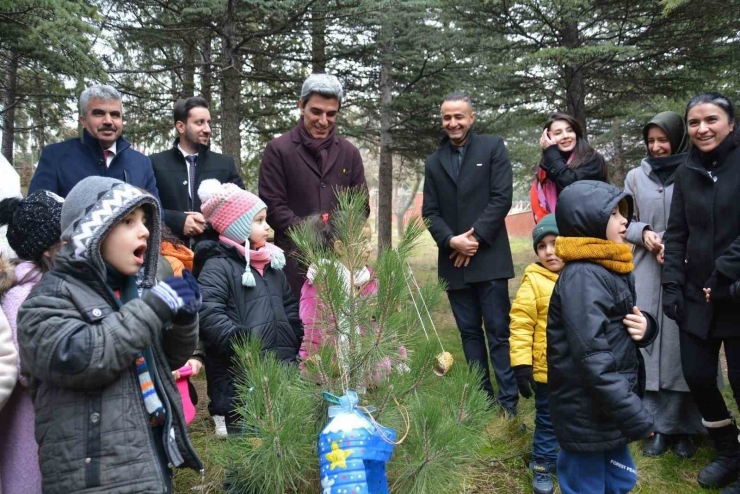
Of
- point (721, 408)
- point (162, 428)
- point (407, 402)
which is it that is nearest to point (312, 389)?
point (407, 402)

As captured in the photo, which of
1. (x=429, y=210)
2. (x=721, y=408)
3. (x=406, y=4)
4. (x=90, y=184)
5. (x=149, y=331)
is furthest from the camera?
(x=406, y=4)

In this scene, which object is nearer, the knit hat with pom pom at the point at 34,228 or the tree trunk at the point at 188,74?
the knit hat with pom pom at the point at 34,228

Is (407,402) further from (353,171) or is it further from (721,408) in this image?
(721,408)

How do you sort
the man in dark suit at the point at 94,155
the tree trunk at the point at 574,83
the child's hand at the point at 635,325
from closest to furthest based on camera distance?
the child's hand at the point at 635,325, the man in dark suit at the point at 94,155, the tree trunk at the point at 574,83

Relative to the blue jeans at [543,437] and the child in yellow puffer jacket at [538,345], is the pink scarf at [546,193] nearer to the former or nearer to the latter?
the child in yellow puffer jacket at [538,345]

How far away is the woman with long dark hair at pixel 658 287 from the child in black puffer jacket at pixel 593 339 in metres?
1.42

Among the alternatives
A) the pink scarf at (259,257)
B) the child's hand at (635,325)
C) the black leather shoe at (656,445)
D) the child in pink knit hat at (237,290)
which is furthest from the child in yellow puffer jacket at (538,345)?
the pink scarf at (259,257)

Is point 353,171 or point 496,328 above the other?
point 353,171

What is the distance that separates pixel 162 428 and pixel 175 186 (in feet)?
8.38

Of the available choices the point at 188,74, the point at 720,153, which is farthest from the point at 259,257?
the point at 188,74

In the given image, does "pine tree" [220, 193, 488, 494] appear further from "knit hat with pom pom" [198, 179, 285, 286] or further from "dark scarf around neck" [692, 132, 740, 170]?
"dark scarf around neck" [692, 132, 740, 170]

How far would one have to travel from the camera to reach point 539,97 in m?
8.89

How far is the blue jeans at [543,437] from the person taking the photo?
3.39m

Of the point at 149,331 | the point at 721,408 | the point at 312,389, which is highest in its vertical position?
the point at 149,331
